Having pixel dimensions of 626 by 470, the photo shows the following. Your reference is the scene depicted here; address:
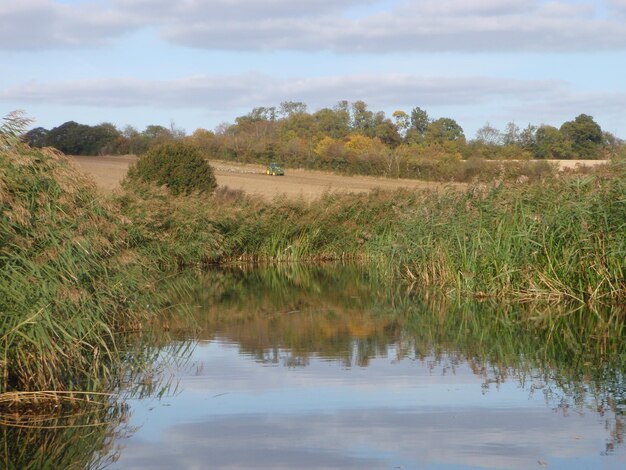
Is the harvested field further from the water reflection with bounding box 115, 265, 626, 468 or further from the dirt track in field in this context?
the water reflection with bounding box 115, 265, 626, 468

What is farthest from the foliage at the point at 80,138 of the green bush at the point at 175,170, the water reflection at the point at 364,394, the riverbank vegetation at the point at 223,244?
the water reflection at the point at 364,394

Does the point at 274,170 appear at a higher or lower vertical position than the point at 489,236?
lower

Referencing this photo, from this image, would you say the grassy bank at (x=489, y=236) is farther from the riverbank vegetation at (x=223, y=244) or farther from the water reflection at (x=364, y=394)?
the water reflection at (x=364, y=394)

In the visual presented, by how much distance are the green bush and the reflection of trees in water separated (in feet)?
44.8

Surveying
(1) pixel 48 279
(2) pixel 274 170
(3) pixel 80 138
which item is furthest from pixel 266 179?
(1) pixel 48 279

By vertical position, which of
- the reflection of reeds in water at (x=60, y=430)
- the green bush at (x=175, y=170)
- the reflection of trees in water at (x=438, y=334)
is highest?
the green bush at (x=175, y=170)

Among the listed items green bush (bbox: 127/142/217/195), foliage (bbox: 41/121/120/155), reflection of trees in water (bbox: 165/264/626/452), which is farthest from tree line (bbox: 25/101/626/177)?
reflection of trees in water (bbox: 165/264/626/452)

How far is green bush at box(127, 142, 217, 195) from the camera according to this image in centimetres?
3516

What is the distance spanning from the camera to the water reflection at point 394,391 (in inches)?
319

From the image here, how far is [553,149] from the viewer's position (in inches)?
2950

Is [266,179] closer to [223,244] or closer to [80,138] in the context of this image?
[80,138]

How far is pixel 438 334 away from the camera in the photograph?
14.9 m

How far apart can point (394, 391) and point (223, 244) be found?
63.5 ft

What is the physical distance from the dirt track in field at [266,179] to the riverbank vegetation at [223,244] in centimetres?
A: 1663
